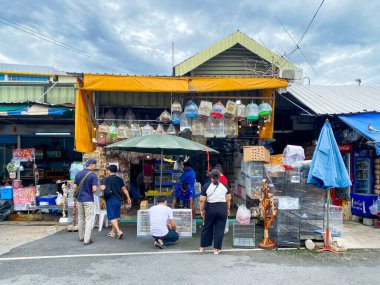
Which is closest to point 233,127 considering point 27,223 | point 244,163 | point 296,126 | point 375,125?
point 244,163

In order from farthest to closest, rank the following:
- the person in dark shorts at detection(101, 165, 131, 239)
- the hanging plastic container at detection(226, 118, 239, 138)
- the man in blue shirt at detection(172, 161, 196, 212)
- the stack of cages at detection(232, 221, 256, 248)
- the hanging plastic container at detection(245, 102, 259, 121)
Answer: the hanging plastic container at detection(226, 118, 239, 138)
the hanging plastic container at detection(245, 102, 259, 121)
the man in blue shirt at detection(172, 161, 196, 212)
the person in dark shorts at detection(101, 165, 131, 239)
the stack of cages at detection(232, 221, 256, 248)

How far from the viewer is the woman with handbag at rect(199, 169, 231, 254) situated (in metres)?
6.21

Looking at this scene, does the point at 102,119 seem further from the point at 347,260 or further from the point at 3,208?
the point at 347,260

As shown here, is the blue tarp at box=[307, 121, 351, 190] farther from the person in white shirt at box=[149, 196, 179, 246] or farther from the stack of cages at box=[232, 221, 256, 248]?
the person in white shirt at box=[149, 196, 179, 246]

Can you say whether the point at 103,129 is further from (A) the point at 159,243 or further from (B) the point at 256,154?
(B) the point at 256,154

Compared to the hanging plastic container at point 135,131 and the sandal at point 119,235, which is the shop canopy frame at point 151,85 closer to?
the hanging plastic container at point 135,131

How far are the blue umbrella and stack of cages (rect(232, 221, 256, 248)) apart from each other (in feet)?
4.91

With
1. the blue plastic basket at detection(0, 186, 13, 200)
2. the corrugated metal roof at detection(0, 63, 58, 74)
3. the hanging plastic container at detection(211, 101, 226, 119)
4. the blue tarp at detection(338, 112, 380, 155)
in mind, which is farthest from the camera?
the corrugated metal roof at detection(0, 63, 58, 74)

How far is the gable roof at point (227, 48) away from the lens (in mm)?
11977

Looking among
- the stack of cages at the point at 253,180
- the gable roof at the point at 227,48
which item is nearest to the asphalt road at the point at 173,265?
the stack of cages at the point at 253,180

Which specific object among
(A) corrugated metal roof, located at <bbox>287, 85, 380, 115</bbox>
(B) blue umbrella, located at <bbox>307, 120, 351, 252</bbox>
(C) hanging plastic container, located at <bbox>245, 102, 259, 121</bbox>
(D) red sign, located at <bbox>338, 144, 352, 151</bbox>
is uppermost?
(A) corrugated metal roof, located at <bbox>287, 85, 380, 115</bbox>

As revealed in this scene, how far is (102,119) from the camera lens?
9641 millimetres

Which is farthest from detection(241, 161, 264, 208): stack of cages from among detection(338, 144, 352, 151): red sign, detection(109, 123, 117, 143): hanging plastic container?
detection(109, 123, 117, 143): hanging plastic container

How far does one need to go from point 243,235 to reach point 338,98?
6815 millimetres
